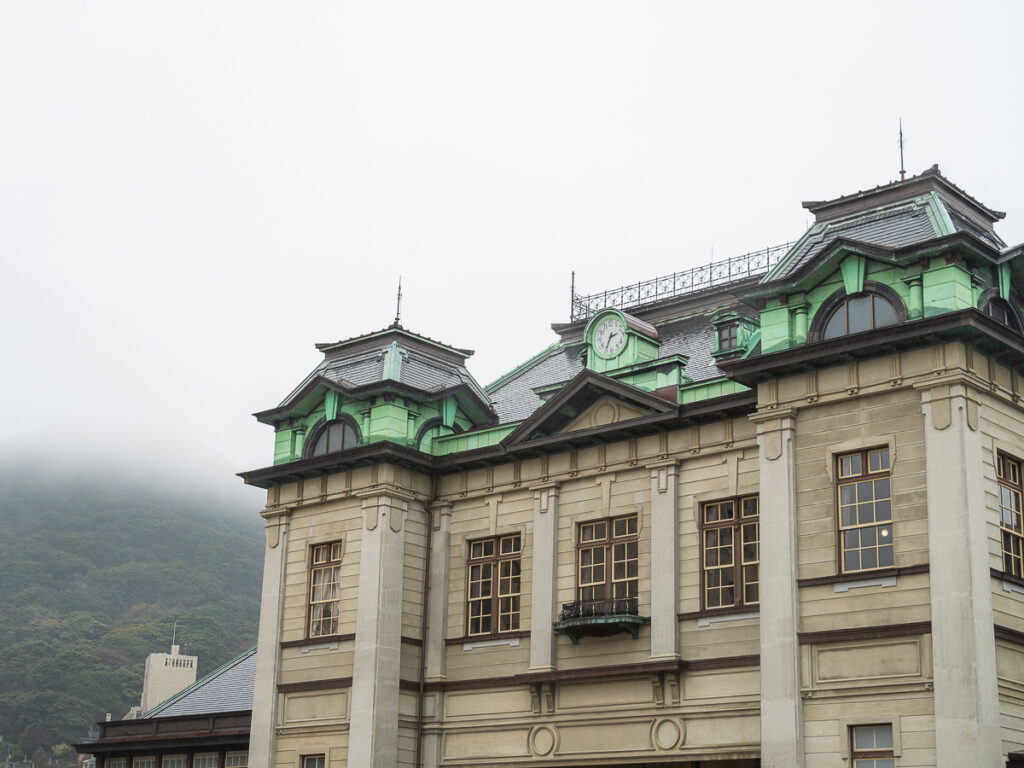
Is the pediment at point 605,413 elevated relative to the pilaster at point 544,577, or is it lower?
elevated

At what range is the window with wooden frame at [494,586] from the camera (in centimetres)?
3312

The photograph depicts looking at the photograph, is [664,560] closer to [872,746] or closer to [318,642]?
[872,746]

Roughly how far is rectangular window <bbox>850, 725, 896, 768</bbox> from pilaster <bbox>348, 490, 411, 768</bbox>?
12223mm

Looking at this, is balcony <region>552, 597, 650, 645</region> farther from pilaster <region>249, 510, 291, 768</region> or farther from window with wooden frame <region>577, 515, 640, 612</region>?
pilaster <region>249, 510, 291, 768</region>

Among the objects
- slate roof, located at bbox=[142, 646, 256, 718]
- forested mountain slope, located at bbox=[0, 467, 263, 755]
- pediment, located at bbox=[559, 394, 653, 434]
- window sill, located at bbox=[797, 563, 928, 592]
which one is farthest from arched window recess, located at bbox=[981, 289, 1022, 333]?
forested mountain slope, located at bbox=[0, 467, 263, 755]

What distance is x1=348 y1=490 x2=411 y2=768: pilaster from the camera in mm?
32312

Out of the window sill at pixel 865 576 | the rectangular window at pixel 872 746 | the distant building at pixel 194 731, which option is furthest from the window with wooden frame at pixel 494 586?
the rectangular window at pixel 872 746

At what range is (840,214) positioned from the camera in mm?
29547

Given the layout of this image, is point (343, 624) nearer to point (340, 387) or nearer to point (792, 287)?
point (340, 387)

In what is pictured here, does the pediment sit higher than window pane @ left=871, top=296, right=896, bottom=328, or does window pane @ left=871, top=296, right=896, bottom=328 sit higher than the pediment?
window pane @ left=871, top=296, right=896, bottom=328

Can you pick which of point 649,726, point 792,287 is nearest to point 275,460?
point 649,726

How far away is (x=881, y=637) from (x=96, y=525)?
156 m

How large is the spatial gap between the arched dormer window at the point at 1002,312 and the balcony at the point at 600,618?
393 inches

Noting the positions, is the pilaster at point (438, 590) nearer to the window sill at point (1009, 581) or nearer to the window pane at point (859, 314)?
the window pane at point (859, 314)
